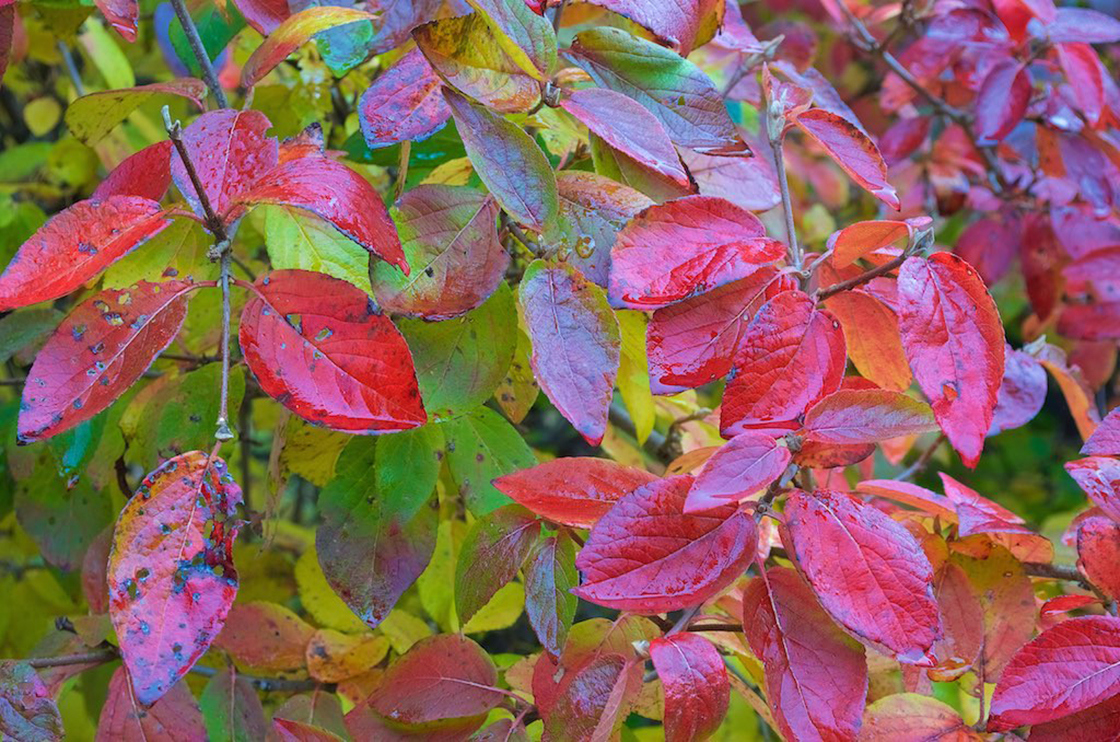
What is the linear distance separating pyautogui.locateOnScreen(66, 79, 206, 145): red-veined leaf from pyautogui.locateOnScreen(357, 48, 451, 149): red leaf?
18cm

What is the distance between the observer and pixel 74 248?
568mm

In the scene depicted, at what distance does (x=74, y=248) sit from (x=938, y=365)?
0.51 metres

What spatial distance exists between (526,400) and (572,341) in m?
0.22

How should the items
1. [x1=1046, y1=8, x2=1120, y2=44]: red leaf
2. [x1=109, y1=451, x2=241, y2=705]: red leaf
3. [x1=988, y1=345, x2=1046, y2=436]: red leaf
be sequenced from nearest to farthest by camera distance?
1. [x1=109, y1=451, x2=241, y2=705]: red leaf
2. [x1=988, y1=345, x2=1046, y2=436]: red leaf
3. [x1=1046, y1=8, x2=1120, y2=44]: red leaf

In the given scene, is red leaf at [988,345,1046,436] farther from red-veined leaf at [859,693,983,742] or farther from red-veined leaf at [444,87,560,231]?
red-veined leaf at [444,87,560,231]

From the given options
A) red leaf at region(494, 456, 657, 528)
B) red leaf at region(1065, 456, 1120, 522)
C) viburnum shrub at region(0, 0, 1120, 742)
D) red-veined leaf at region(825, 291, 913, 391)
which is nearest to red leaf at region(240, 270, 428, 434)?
viburnum shrub at region(0, 0, 1120, 742)

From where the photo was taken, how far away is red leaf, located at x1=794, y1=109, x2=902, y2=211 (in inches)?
25.8

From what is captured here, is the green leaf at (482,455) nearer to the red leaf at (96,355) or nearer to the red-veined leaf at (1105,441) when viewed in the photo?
the red leaf at (96,355)

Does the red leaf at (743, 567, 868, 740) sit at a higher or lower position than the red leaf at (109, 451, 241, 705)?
lower

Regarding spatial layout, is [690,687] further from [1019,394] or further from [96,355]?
[1019,394]

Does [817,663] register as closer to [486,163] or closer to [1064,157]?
[486,163]

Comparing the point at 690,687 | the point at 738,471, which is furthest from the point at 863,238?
the point at 690,687

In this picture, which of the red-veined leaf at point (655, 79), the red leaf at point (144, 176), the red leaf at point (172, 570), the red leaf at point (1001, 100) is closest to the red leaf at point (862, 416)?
the red-veined leaf at point (655, 79)

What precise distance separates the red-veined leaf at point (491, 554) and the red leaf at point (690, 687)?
5.3 inches
